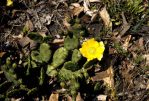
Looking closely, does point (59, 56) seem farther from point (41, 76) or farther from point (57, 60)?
point (41, 76)

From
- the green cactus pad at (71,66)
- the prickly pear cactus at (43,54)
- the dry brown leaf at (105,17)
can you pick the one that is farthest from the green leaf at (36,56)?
the dry brown leaf at (105,17)

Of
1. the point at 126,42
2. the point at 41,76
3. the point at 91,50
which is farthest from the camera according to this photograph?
the point at 126,42

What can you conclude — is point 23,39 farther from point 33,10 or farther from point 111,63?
point 111,63

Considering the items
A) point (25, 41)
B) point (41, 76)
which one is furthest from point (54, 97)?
point (25, 41)

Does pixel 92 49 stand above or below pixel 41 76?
above

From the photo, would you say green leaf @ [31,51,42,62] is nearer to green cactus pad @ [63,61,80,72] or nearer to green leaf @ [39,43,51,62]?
green leaf @ [39,43,51,62]

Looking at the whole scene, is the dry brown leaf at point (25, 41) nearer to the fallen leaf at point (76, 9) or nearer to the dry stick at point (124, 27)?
the fallen leaf at point (76, 9)

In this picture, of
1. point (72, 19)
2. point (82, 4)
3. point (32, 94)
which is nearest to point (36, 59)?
point (32, 94)

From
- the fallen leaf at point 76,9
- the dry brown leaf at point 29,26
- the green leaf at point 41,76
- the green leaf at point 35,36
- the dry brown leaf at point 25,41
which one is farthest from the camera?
the fallen leaf at point 76,9

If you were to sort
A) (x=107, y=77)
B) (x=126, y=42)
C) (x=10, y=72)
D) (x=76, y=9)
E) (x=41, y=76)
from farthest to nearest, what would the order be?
(x=76, y=9)
(x=126, y=42)
(x=107, y=77)
(x=41, y=76)
(x=10, y=72)
